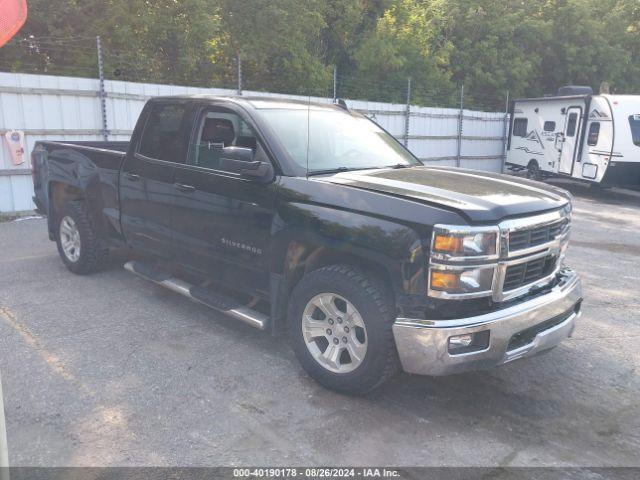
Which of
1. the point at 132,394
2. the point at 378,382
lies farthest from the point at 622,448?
the point at 132,394

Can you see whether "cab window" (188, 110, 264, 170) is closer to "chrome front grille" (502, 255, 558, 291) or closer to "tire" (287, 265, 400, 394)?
"tire" (287, 265, 400, 394)

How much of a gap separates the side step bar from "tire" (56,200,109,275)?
2.69 feet

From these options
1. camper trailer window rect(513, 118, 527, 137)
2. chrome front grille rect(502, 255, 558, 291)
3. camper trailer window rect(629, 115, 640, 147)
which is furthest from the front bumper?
camper trailer window rect(513, 118, 527, 137)

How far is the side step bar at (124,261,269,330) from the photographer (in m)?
4.21

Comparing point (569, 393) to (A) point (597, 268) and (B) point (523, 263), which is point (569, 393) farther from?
(A) point (597, 268)

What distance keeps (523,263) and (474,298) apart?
464 mm

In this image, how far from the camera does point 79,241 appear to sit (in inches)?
240

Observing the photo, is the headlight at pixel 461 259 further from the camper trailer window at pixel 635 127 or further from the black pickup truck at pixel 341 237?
the camper trailer window at pixel 635 127

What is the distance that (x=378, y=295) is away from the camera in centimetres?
352

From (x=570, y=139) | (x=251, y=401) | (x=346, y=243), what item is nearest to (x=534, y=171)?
(x=570, y=139)

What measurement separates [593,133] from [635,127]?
1007 mm

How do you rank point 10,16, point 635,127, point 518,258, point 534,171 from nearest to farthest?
point 10,16, point 518,258, point 635,127, point 534,171

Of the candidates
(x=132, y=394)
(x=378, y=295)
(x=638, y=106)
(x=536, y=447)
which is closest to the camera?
(x=536, y=447)

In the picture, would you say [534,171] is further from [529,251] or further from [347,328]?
[347,328]
